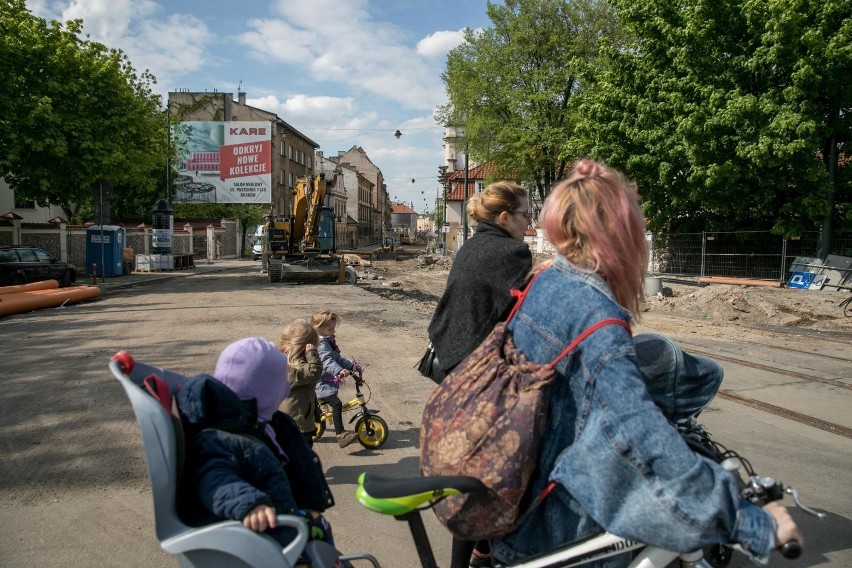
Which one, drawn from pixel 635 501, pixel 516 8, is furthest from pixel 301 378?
pixel 516 8

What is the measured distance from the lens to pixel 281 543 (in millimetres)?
1917

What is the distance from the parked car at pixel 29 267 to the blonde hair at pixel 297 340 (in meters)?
17.0

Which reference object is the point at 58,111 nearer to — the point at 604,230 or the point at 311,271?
the point at 311,271

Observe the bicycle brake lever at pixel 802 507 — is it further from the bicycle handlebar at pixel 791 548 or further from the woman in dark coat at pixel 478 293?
the woman in dark coat at pixel 478 293

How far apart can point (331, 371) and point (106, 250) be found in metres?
23.0

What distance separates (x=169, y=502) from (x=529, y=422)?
1.08 meters

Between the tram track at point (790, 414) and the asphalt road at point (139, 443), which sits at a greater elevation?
the tram track at point (790, 414)

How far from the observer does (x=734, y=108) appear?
17375 mm

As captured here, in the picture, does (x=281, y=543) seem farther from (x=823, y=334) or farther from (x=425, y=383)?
(x=823, y=334)

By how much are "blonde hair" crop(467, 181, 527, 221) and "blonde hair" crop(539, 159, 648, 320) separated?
4.20 ft

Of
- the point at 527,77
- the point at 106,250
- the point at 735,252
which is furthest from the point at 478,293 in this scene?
the point at 527,77

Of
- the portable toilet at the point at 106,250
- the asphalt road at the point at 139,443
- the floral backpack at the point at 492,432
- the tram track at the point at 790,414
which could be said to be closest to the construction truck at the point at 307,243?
the portable toilet at the point at 106,250

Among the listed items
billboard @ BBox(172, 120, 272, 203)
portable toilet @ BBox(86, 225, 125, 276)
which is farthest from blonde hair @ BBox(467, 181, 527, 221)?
billboard @ BBox(172, 120, 272, 203)

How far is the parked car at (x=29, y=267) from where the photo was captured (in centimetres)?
1773
